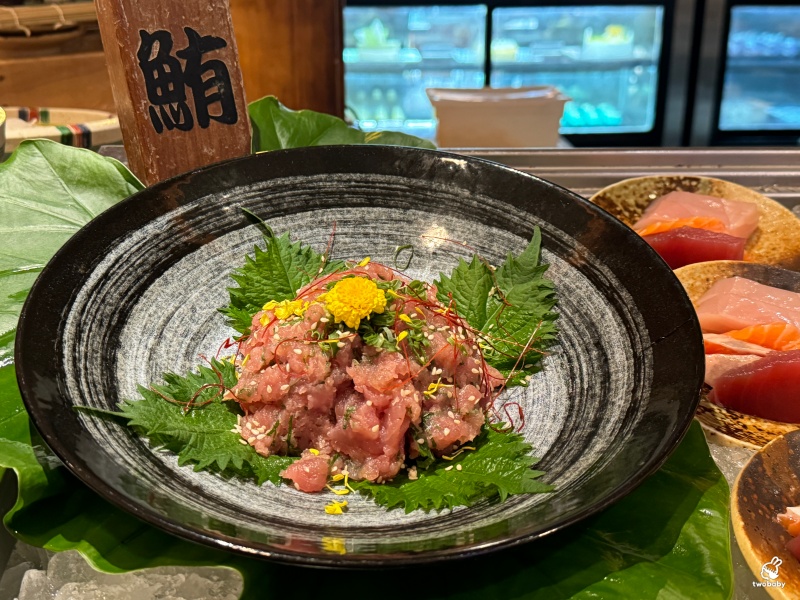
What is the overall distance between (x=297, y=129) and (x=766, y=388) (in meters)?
1.88

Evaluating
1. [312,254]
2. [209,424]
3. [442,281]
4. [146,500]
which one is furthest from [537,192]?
[146,500]

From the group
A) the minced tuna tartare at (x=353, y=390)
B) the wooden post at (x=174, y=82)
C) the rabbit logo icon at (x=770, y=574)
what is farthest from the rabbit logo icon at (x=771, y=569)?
the wooden post at (x=174, y=82)

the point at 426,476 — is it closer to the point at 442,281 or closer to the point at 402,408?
the point at 402,408

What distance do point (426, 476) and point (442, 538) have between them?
0.34 meters

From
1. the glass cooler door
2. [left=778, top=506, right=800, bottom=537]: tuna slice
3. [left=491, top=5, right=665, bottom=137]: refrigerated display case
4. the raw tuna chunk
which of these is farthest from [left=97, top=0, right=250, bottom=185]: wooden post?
the glass cooler door

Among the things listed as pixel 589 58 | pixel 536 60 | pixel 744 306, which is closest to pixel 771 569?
pixel 744 306

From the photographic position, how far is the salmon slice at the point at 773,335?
6.30 ft

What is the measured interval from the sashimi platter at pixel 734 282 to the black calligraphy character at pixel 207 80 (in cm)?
134

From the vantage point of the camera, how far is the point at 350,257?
207 centimetres

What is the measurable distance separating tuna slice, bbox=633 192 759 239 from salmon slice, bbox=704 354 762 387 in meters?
0.69

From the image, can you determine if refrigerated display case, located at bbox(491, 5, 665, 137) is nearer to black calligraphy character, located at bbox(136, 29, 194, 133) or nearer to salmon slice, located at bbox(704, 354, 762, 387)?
black calligraphy character, located at bbox(136, 29, 194, 133)

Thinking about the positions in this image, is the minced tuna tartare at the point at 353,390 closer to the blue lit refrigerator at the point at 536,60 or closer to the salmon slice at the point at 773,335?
the salmon slice at the point at 773,335

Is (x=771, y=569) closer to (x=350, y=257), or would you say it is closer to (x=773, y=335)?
(x=773, y=335)

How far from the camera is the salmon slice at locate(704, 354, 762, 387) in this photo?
184cm
